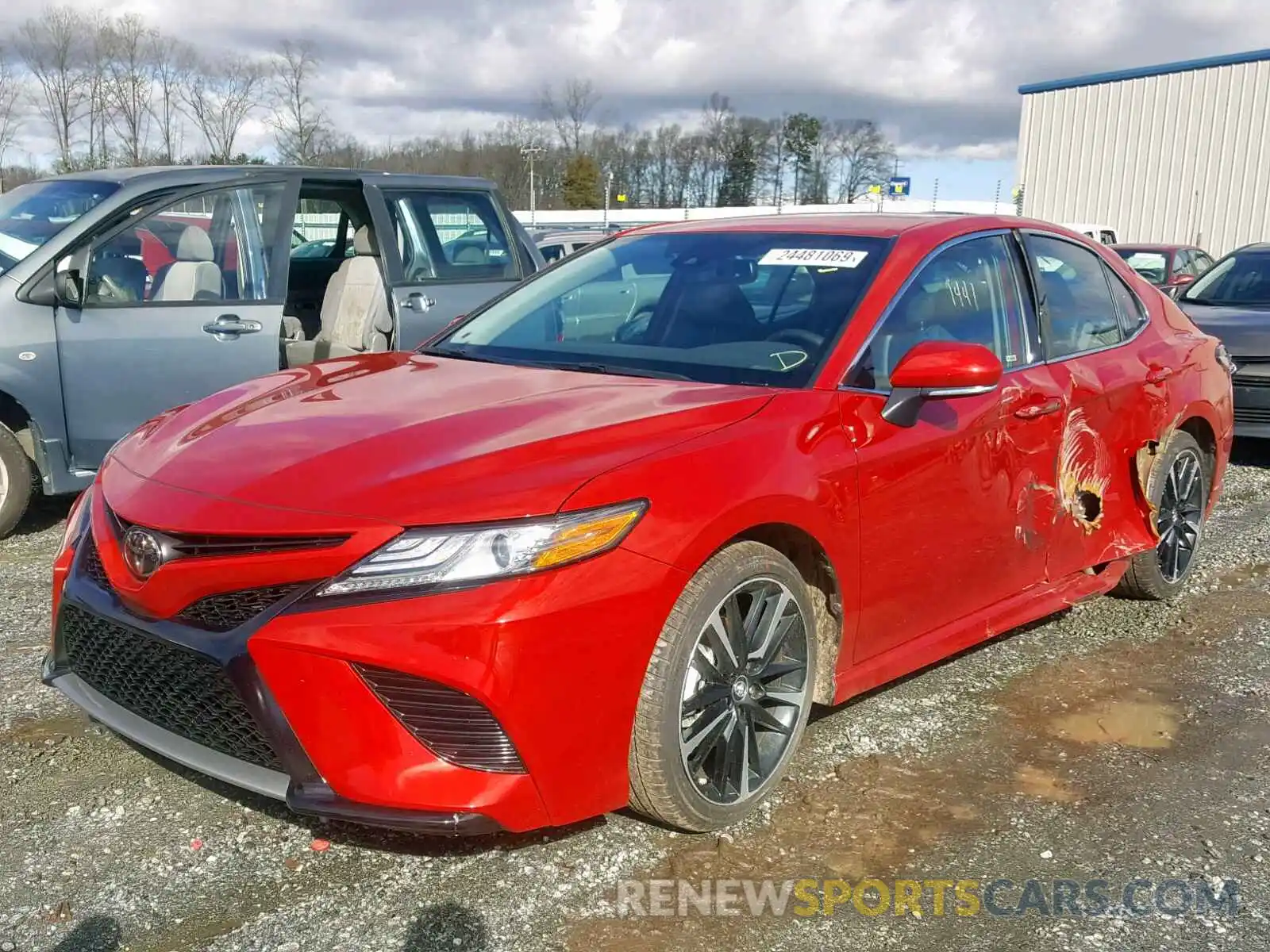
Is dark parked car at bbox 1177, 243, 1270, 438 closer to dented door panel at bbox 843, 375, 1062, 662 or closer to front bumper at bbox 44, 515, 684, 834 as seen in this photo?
dented door panel at bbox 843, 375, 1062, 662

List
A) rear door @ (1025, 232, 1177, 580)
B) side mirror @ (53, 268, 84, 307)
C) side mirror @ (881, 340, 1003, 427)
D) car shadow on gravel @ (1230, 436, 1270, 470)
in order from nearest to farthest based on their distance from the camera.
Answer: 1. side mirror @ (881, 340, 1003, 427)
2. rear door @ (1025, 232, 1177, 580)
3. side mirror @ (53, 268, 84, 307)
4. car shadow on gravel @ (1230, 436, 1270, 470)

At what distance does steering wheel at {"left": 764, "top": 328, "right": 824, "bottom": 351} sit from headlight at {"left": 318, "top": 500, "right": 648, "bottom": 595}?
3.99 feet

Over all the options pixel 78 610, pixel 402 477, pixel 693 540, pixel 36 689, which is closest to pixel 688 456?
pixel 693 540

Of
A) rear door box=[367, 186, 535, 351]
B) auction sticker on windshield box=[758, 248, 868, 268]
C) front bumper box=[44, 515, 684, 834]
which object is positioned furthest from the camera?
rear door box=[367, 186, 535, 351]

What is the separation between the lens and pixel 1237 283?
9617 millimetres

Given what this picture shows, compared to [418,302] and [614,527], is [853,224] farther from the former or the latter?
[418,302]

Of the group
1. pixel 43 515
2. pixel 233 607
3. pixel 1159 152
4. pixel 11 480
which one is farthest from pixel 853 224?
pixel 1159 152

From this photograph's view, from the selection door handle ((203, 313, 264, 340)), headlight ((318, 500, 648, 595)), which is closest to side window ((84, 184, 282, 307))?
door handle ((203, 313, 264, 340))

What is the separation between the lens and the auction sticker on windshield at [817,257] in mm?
3631

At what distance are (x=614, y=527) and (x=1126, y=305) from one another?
3097mm

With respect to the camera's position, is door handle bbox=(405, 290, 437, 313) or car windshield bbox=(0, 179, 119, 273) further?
door handle bbox=(405, 290, 437, 313)

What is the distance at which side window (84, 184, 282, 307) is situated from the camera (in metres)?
5.60

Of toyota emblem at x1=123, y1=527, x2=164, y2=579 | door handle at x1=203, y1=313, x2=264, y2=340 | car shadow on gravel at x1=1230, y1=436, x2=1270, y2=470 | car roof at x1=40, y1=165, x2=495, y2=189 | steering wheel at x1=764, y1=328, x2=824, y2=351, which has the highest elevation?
car roof at x1=40, y1=165, x2=495, y2=189

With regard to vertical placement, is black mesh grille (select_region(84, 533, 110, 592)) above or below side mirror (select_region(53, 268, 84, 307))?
below
